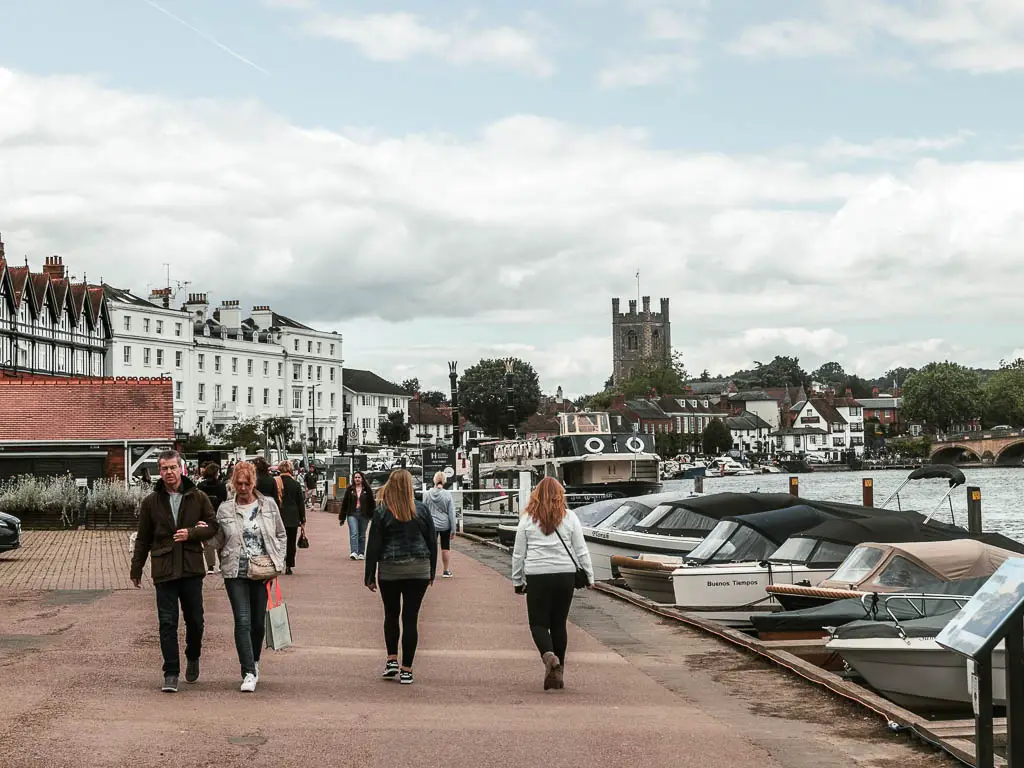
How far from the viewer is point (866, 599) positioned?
16484 mm

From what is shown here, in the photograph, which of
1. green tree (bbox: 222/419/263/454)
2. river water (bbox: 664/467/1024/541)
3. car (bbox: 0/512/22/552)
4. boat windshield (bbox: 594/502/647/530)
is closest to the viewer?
car (bbox: 0/512/22/552)

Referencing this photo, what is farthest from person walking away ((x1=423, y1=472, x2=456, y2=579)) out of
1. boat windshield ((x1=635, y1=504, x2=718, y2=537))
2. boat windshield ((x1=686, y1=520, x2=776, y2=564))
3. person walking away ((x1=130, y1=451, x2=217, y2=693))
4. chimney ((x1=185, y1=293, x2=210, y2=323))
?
chimney ((x1=185, y1=293, x2=210, y2=323))

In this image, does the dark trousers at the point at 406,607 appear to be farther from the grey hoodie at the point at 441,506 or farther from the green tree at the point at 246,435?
the green tree at the point at 246,435

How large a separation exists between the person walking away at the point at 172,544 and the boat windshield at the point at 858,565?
1048 cm

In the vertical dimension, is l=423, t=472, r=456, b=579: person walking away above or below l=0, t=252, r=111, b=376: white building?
below

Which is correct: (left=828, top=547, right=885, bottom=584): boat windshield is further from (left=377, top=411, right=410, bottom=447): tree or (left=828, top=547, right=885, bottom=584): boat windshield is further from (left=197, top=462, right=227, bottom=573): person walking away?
(left=377, top=411, right=410, bottom=447): tree

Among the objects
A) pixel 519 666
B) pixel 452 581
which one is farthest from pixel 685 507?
pixel 519 666

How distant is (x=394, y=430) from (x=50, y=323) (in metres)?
72.4

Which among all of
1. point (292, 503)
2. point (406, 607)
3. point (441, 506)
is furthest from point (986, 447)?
Answer: point (406, 607)

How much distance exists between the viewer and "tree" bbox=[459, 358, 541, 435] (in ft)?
493

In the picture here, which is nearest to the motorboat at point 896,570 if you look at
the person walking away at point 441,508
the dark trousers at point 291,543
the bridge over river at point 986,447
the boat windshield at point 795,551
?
the boat windshield at point 795,551

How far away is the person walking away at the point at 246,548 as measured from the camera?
37.1ft

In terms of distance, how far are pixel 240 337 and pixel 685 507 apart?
101 meters

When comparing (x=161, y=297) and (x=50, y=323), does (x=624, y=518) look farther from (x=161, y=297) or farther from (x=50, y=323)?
(x=161, y=297)
